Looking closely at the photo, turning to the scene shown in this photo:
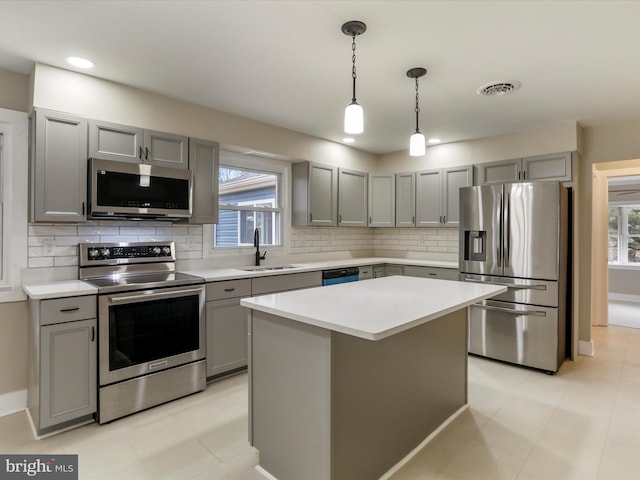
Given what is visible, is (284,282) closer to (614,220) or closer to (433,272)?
(433,272)

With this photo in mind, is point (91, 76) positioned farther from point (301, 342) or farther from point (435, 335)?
point (435, 335)

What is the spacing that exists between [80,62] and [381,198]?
12.1ft

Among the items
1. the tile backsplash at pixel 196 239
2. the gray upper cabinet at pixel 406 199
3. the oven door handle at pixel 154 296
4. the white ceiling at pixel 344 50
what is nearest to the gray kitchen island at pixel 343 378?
the oven door handle at pixel 154 296

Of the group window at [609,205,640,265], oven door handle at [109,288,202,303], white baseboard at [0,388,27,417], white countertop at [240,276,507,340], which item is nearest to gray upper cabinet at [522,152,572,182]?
white countertop at [240,276,507,340]

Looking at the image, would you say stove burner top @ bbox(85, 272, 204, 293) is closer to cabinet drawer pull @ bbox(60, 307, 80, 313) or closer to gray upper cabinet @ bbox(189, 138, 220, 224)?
cabinet drawer pull @ bbox(60, 307, 80, 313)

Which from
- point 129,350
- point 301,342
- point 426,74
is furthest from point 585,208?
point 129,350

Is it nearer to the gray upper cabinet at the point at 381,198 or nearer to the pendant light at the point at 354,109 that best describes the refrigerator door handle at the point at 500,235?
the gray upper cabinet at the point at 381,198

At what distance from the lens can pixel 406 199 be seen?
4.92 metres

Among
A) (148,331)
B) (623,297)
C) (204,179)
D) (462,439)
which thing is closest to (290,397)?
(462,439)

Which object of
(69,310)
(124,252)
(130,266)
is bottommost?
(69,310)

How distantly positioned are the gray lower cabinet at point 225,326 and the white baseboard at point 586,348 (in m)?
3.59

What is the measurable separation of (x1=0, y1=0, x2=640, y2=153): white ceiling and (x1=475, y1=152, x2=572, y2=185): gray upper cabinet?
495mm

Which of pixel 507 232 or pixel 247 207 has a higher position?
pixel 247 207

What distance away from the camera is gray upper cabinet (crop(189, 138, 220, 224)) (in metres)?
3.22
